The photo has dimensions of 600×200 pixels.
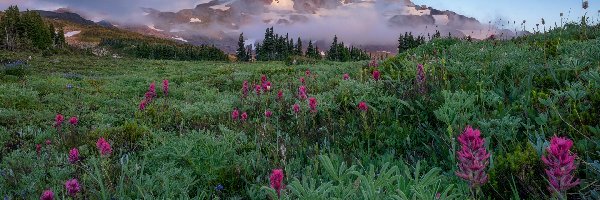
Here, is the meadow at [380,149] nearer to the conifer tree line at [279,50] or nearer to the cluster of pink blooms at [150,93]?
the cluster of pink blooms at [150,93]

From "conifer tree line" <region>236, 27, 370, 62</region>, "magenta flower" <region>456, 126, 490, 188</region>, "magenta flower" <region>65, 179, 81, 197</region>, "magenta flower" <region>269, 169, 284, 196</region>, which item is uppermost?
"conifer tree line" <region>236, 27, 370, 62</region>

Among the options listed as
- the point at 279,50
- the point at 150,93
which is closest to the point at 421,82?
the point at 150,93

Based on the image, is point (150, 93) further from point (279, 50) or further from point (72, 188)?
point (279, 50)

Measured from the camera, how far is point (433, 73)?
Answer: 6215mm

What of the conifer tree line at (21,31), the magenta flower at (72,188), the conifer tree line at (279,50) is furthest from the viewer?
the conifer tree line at (279,50)

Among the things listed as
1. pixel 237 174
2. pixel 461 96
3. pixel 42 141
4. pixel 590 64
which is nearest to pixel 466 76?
pixel 590 64

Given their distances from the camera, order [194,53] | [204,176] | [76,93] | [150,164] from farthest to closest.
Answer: [194,53] → [76,93] → [150,164] → [204,176]

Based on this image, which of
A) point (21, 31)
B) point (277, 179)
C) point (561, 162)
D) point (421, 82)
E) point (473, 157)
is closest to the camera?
point (561, 162)

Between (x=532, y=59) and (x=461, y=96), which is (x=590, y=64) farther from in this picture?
(x=461, y=96)

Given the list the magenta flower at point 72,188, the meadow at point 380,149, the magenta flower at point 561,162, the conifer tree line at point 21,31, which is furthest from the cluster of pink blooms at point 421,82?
the conifer tree line at point 21,31

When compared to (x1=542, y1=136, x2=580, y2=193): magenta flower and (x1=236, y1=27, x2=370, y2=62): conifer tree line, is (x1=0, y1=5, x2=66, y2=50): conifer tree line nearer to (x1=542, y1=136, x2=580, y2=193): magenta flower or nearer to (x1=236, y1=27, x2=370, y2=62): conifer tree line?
(x1=236, y1=27, x2=370, y2=62): conifer tree line

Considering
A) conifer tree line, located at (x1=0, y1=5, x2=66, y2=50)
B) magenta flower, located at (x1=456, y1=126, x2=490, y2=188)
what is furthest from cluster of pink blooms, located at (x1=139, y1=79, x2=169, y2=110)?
conifer tree line, located at (x1=0, y1=5, x2=66, y2=50)

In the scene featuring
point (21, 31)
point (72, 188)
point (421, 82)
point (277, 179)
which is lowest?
point (72, 188)

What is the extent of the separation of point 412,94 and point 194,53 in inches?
6172
